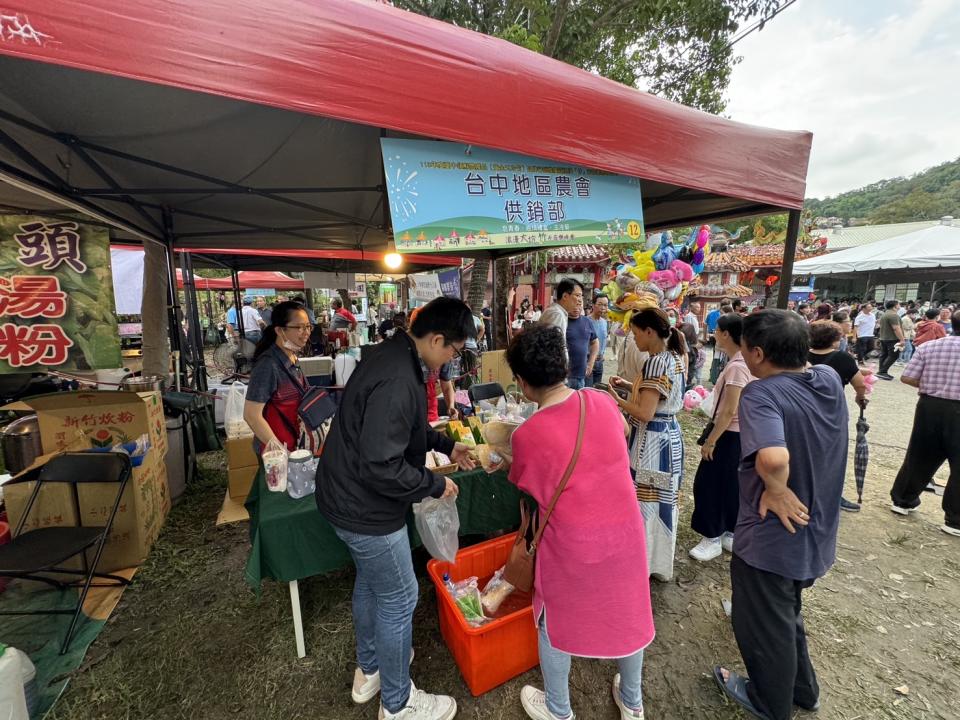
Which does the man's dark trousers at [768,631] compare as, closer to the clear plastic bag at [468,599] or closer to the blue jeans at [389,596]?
the clear plastic bag at [468,599]

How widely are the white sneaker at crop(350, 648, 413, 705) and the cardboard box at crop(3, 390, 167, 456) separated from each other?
8.34 feet

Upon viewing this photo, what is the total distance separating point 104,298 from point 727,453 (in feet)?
13.7

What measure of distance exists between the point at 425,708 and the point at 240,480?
2775mm

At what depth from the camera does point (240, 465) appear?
141 inches

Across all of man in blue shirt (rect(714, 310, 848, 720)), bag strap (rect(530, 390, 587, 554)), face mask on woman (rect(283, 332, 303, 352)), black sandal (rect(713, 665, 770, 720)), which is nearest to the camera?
bag strap (rect(530, 390, 587, 554))

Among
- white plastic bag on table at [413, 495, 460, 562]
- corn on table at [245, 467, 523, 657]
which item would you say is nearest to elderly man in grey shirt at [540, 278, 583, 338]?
corn on table at [245, 467, 523, 657]

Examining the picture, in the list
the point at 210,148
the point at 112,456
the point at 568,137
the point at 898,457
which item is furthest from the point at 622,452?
the point at 898,457

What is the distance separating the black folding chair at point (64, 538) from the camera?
6.72 feet

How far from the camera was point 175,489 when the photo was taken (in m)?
3.73

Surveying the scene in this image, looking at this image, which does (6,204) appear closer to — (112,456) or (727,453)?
(112,456)

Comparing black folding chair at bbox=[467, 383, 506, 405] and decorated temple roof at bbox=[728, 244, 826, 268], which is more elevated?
decorated temple roof at bbox=[728, 244, 826, 268]

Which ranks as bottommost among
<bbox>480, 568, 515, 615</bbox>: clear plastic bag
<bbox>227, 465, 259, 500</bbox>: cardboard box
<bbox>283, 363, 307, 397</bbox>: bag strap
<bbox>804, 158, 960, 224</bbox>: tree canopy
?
<bbox>227, 465, 259, 500</bbox>: cardboard box

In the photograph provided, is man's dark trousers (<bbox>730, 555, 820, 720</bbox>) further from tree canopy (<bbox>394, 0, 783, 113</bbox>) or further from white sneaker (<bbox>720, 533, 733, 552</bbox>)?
tree canopy (<bbox>394, 0, 783, 113</bbox>)

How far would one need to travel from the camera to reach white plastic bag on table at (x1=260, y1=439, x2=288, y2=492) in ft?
6.79
